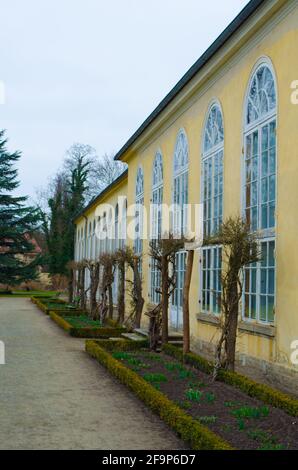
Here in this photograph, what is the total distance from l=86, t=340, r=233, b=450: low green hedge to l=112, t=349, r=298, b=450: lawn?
0.25 metres

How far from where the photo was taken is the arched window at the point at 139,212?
73.6 feet

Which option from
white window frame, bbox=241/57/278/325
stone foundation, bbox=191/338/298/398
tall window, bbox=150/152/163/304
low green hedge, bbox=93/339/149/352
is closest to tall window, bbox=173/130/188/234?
tall window, bbox=150/152/163/304

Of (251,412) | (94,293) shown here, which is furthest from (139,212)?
(251,412)

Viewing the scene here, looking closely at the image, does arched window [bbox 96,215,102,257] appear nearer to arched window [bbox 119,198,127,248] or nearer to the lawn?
arched window [bbox 119,198,127,248]

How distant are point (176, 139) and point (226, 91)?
443 cm

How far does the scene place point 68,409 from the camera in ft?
26.1

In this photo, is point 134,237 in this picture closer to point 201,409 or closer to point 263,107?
point 263,107

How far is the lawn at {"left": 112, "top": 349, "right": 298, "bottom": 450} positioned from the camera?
6191mm

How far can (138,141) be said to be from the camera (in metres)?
22.2

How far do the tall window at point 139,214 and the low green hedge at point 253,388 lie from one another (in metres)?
11.2

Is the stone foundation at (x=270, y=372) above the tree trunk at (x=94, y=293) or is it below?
below

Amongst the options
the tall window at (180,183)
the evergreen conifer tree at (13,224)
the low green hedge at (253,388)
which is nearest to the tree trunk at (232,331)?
the low green hedge at (253,388)

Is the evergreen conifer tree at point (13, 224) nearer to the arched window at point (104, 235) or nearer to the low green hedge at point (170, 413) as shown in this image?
the arched window at point (104, 235)
